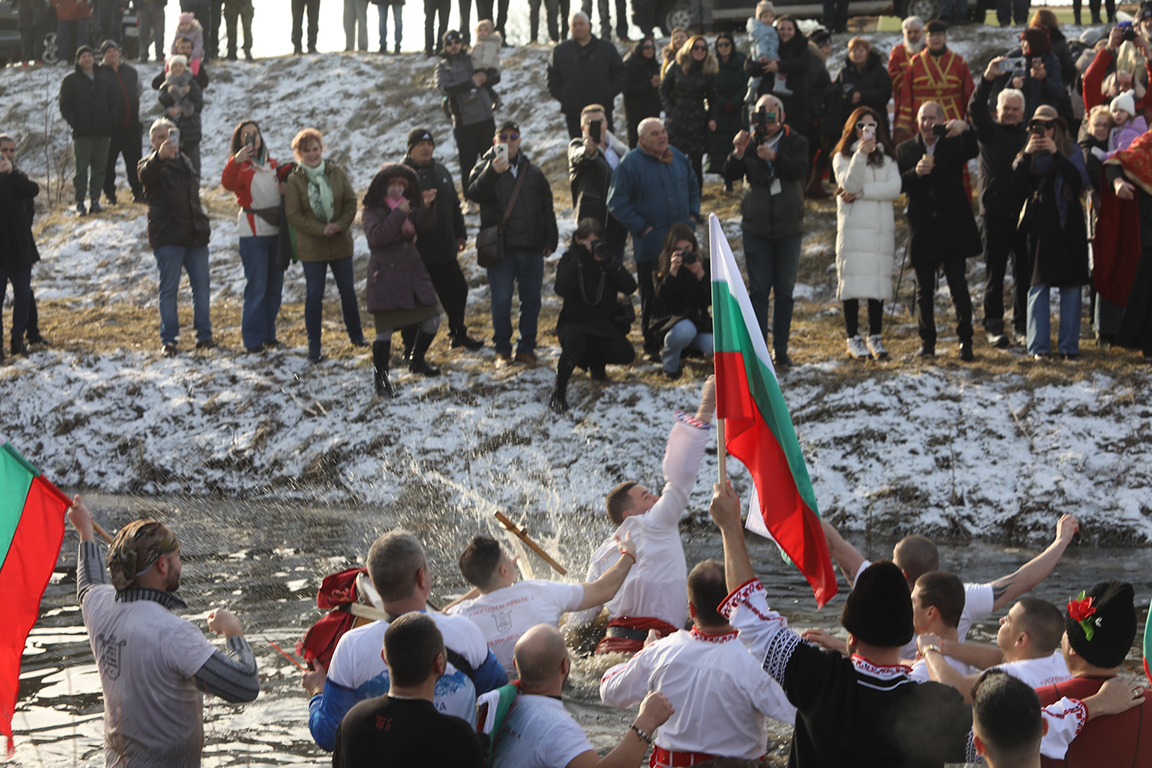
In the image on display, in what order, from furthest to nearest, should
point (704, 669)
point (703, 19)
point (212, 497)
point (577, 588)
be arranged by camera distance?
point (703, 19)
point (212, 497)
point (577, 588)
point (704, 669)

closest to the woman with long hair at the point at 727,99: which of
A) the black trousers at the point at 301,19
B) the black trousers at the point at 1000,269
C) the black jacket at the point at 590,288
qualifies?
the black trousers at the point at 1000,269

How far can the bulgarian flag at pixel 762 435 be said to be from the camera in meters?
4.78

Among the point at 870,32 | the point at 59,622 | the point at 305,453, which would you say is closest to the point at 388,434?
the point at 305,453

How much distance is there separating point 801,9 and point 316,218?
14.0 meters

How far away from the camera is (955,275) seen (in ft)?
39.3

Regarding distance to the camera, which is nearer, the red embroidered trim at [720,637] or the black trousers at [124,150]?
the red embroidered trim at [720,637]

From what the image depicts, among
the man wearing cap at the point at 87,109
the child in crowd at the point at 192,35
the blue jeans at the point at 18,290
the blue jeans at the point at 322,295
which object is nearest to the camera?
the blue jeans at the point at 322,295

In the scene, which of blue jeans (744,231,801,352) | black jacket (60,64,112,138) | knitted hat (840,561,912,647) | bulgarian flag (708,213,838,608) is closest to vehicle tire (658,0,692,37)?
black jacket (60,64,112,138)

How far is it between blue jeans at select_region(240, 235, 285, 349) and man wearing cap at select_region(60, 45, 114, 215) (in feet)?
22.4

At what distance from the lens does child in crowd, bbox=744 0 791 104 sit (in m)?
16.3

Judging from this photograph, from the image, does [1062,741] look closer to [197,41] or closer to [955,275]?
[955,275]

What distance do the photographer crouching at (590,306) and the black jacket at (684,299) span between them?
13.4 inches

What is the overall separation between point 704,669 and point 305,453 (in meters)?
8.87

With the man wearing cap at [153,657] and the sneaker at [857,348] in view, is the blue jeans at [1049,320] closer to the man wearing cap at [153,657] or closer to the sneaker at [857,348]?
the sneaker at [857,348]
